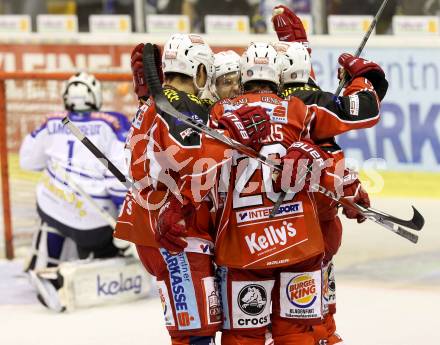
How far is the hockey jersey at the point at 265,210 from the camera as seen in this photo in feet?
13.1

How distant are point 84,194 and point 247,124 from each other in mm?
2365

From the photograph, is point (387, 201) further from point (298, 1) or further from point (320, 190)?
point (320, 190)

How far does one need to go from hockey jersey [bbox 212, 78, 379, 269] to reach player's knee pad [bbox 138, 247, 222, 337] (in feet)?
0.29

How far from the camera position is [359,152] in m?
7.89

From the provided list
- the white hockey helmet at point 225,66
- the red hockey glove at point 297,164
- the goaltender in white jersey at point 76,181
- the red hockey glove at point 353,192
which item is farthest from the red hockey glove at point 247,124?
the goaltender in white jersey at point 76,181

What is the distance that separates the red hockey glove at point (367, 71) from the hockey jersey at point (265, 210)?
0.90 ft

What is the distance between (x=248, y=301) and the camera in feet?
13.2

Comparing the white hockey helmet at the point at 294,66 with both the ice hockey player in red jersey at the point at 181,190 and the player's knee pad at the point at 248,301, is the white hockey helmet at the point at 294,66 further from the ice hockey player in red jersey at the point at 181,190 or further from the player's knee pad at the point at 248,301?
the player's knee pad at the point at 248,301

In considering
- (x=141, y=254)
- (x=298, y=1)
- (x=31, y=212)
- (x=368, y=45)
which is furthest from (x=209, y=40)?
(x=141, y=254)

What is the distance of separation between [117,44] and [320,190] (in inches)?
192

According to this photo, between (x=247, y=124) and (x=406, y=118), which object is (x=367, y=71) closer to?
(x=247, y=124)

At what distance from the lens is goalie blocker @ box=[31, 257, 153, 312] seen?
19.6ft

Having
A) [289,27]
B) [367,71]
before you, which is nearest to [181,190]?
[367,71]

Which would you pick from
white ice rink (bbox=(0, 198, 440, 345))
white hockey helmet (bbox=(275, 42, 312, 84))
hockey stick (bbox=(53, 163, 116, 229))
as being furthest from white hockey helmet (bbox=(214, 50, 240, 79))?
hockey stick (bbox=(53, 163, 116, 229))
